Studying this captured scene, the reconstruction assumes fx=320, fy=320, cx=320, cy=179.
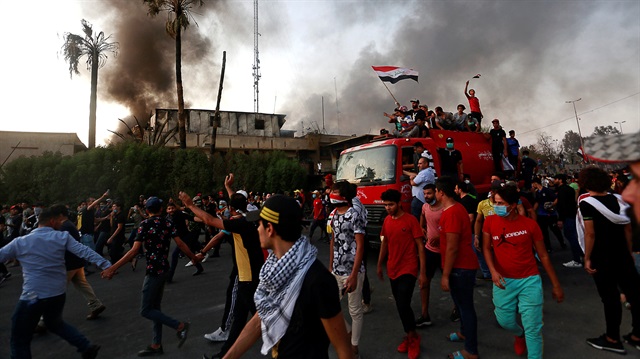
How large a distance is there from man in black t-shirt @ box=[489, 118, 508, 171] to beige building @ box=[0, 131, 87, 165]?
32510mm

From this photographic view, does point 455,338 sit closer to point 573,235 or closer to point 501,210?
point 501,210

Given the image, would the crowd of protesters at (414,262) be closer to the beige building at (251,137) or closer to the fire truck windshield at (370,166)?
the fire truck windshield at (370,166)

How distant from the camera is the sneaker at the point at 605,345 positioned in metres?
3.28

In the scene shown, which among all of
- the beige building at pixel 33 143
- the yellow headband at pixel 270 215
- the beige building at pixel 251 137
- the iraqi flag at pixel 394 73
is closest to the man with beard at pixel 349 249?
the yellow headband at pixel 270 215

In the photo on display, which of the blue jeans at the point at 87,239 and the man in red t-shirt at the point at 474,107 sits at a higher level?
the man in red t-shirt at the point at 474,107

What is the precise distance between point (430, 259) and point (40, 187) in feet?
68.5

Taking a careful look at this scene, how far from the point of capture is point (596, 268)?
3424mm

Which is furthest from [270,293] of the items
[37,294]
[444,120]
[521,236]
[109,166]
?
[109,166]

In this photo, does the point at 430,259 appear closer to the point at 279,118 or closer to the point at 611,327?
the point at 611,327

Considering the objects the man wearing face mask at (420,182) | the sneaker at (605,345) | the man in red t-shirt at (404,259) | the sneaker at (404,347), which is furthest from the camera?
the man wearing face mask at (420,182)

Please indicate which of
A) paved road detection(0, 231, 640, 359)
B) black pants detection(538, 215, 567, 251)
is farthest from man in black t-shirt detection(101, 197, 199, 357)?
black pants detection(538, 215, 567, 251)

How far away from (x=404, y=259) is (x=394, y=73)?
9.65 meters

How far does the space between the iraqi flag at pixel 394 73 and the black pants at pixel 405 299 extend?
31.4 ft

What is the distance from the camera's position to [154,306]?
3898 millimetres
